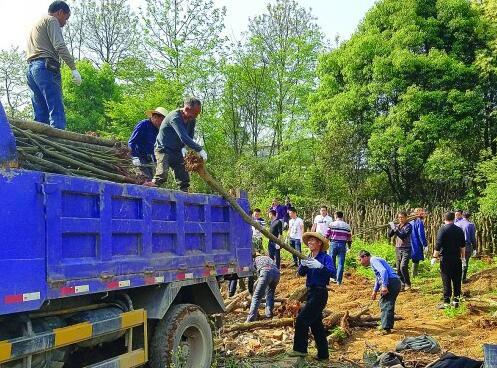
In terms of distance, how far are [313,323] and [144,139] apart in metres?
3.23

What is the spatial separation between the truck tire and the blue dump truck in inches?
0.4

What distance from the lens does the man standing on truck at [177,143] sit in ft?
22.1

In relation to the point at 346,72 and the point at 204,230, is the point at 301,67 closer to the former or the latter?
the point at 346,72

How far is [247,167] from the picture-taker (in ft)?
91.7

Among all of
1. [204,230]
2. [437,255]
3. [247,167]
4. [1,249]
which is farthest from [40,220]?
[247,167]

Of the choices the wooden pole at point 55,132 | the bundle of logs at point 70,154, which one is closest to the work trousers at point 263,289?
the bundle of logs at point 70,154

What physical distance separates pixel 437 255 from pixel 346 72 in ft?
46.7

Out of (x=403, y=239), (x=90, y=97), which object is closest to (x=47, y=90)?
(x=403, y=239)

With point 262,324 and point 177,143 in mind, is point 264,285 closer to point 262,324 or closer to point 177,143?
point 262,324

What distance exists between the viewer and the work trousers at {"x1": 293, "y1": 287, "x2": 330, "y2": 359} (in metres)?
7.56

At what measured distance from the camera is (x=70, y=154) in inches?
229

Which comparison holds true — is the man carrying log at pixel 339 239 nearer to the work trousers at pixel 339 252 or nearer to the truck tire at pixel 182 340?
the work trousers at pixel 339 252

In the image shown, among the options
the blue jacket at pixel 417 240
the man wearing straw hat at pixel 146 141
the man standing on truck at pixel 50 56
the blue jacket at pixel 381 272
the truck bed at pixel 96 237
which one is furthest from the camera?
the blue jacket at pixel 417 240

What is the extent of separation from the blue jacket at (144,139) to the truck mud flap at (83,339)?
2.59 metres
